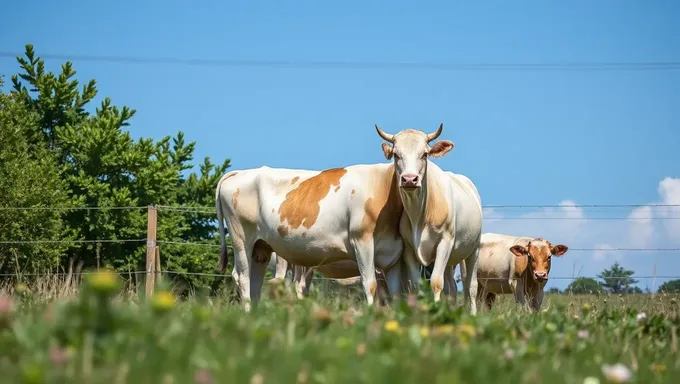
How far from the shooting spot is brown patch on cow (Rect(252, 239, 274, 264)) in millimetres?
12562

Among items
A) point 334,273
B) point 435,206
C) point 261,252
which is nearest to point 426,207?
point 435,206

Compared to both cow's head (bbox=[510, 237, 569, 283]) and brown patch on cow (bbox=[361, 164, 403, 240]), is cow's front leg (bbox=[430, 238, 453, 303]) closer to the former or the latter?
brown patch on cow (bbox=[361, 164, 403, 240])

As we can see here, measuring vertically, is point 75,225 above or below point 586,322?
above

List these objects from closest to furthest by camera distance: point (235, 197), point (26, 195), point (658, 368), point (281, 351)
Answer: point (281, 351) → point (658, 368) → point (235, 197) → point (26, 195)

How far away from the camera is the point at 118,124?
142 ft

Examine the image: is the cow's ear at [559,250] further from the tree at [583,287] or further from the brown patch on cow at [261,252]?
the brown patch on cow at [261,252]

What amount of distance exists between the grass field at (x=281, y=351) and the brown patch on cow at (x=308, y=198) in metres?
6.93

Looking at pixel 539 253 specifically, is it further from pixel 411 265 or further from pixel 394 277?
pixel 411 265

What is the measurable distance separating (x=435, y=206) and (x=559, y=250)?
678cm

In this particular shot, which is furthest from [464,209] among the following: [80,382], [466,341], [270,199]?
[80,382]

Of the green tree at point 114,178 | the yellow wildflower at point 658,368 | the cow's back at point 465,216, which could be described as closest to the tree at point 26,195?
the green tree at point 114,178

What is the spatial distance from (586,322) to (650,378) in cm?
185

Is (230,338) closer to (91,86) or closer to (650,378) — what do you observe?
(650,378)

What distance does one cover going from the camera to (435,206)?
10.6 m
